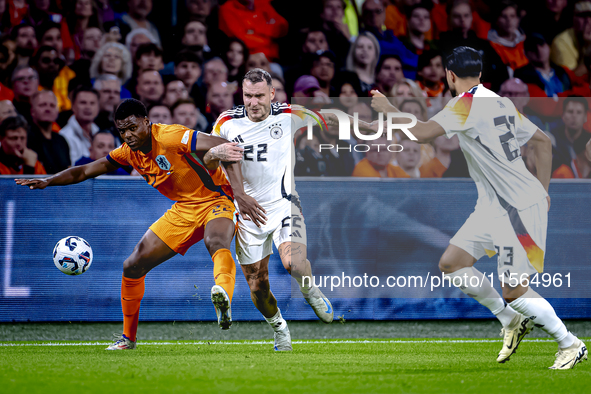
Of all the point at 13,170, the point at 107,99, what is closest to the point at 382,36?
the point at 107,99

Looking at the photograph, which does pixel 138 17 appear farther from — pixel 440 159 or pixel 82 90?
pixel 440 159

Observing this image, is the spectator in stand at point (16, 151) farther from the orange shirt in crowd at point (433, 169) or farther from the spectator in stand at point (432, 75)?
the spectator in stand at point (432, 75)

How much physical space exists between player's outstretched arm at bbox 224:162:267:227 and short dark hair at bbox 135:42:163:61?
3674 millimetres

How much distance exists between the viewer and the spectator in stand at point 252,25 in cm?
904

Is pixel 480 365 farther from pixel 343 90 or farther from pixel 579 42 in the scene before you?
pixel 579 42

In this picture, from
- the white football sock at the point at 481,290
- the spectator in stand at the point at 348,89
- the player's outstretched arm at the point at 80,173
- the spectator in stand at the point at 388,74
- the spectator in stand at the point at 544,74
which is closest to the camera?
the white football sock at the point at 481,290

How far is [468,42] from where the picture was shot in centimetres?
918

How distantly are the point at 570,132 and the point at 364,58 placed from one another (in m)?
2.76

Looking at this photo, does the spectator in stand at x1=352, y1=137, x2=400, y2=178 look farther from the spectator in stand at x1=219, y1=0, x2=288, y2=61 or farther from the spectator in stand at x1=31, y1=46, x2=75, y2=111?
the spectator in stand at x1=31, y1=46, x2=75, y2=111

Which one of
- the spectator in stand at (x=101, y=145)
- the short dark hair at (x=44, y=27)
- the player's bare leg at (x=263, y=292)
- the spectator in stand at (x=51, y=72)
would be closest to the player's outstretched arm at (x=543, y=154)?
the player's bare leg at (x=263, y=292)

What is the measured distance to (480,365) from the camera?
4730 millimetres

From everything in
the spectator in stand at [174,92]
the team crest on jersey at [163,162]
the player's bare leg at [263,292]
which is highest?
the spectator in stand at [174,92]

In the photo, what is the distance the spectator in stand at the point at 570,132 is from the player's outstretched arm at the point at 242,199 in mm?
4350

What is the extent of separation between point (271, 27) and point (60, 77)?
9.42 feet
